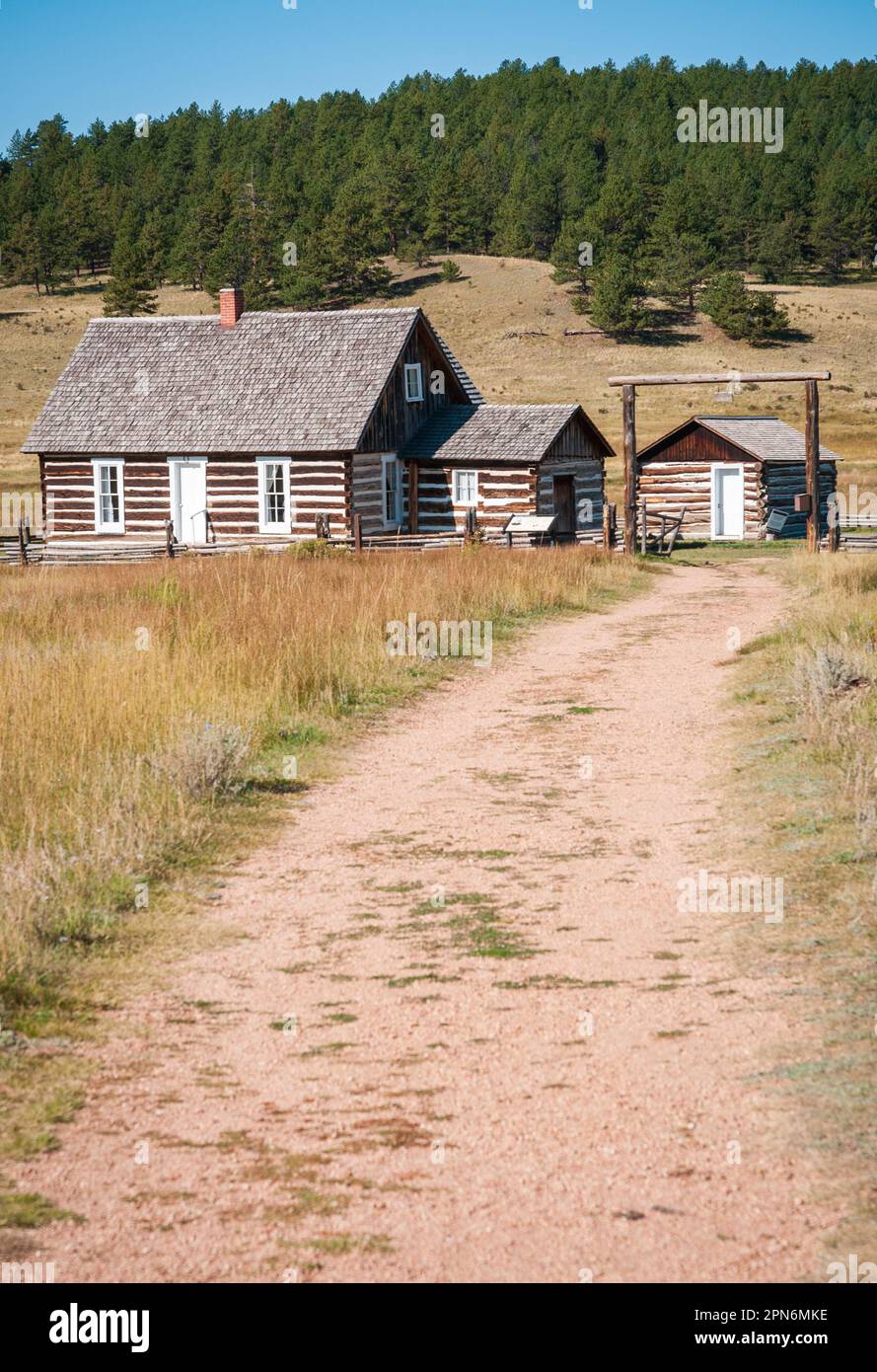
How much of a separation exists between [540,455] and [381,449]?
395 centimetres

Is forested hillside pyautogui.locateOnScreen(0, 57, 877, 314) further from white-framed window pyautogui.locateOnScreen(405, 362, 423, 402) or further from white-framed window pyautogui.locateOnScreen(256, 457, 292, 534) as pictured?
white-framed window pyautogui.locateOnScreen(256, 457, 292, 534)

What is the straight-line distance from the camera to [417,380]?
125 feet

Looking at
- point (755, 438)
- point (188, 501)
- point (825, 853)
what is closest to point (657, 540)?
point (755, 438)

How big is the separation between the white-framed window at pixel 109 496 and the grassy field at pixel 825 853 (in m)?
24.3

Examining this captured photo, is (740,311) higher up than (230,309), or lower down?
higher up

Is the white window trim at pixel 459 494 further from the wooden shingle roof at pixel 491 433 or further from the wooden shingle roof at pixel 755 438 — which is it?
the wooden shingle roof at pixel 755 438

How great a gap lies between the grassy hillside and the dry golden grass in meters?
38.1

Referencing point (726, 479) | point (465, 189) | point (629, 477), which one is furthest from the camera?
point (465, 189)

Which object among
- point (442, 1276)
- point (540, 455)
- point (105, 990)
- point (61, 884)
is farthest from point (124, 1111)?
point (540, 455)

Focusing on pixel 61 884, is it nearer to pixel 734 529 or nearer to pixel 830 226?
pixel 734 529

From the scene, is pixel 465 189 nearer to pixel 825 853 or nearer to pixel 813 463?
pixel 813 463

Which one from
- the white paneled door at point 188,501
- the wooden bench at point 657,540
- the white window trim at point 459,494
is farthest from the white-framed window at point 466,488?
the white paneled door at point 188,501

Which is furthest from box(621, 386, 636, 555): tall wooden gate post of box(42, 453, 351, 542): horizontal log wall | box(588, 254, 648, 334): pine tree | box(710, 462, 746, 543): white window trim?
box(588, 254, 648, 334): pine tree

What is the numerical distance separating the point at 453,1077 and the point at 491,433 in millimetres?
32565
